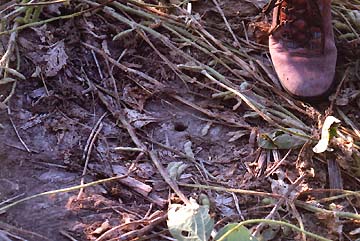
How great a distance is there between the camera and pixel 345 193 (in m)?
1.40

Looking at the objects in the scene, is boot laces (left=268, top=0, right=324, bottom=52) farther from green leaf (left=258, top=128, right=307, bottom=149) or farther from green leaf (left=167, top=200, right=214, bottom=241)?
green leaf (left=167, top=200, right=214, bottom=241)

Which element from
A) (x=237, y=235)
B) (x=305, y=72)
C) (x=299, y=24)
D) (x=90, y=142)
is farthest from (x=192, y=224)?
(x=299, y=24)

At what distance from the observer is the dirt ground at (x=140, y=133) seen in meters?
1.33

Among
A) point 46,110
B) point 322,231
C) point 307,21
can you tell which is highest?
point 307,21

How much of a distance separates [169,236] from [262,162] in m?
0.33

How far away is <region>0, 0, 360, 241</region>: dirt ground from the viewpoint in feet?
4.37

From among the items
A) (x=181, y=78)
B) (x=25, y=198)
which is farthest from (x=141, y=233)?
(x=181, y=78)

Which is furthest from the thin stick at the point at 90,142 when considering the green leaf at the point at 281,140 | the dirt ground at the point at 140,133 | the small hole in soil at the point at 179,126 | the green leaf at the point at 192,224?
the green leaf at the point at 281,140

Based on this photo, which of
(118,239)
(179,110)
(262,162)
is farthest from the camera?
(179,110)

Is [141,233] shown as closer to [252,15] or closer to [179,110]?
[179,110]

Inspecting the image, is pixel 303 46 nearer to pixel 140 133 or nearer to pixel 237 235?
pixel 140 133

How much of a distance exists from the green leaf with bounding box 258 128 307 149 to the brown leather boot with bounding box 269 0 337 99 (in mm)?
190

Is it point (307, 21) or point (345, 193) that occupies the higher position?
point (307, 21)

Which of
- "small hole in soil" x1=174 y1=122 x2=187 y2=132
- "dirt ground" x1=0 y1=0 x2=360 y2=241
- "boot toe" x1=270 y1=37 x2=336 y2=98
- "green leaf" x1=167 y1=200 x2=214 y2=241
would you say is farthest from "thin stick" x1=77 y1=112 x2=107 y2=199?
"boot toe" x1=270 y1=37 x2=336 y2=98
